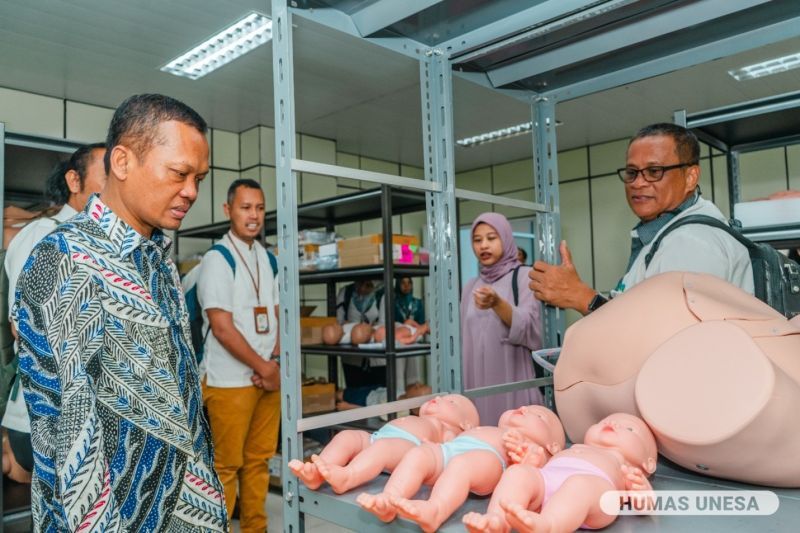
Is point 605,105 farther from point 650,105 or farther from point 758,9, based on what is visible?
point 758,9

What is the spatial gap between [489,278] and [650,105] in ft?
10.6

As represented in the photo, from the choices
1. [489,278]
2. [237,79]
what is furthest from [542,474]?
[237,79]

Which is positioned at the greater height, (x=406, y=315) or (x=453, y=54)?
(x=453, y=54)

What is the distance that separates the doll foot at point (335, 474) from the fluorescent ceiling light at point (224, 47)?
3.23m

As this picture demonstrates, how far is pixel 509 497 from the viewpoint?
875 millimetres

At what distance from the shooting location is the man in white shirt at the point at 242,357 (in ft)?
9.19

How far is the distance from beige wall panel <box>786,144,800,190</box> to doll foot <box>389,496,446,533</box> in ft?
19.4

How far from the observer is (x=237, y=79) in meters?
4.59

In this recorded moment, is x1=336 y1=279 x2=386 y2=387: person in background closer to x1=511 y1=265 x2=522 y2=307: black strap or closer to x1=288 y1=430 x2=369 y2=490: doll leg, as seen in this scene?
x1=511 y1=265 x2=522 y2=307: black strap

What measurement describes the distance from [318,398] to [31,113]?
3.47 meters

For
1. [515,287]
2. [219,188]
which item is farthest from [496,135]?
[515,287]

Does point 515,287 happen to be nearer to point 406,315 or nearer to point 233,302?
point 233,302

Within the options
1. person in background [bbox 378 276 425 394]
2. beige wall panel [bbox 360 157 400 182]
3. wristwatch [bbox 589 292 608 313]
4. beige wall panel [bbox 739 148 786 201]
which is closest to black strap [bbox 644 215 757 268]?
wristwatch [bbox 589 292 608 313]

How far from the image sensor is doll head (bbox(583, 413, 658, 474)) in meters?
1.03
